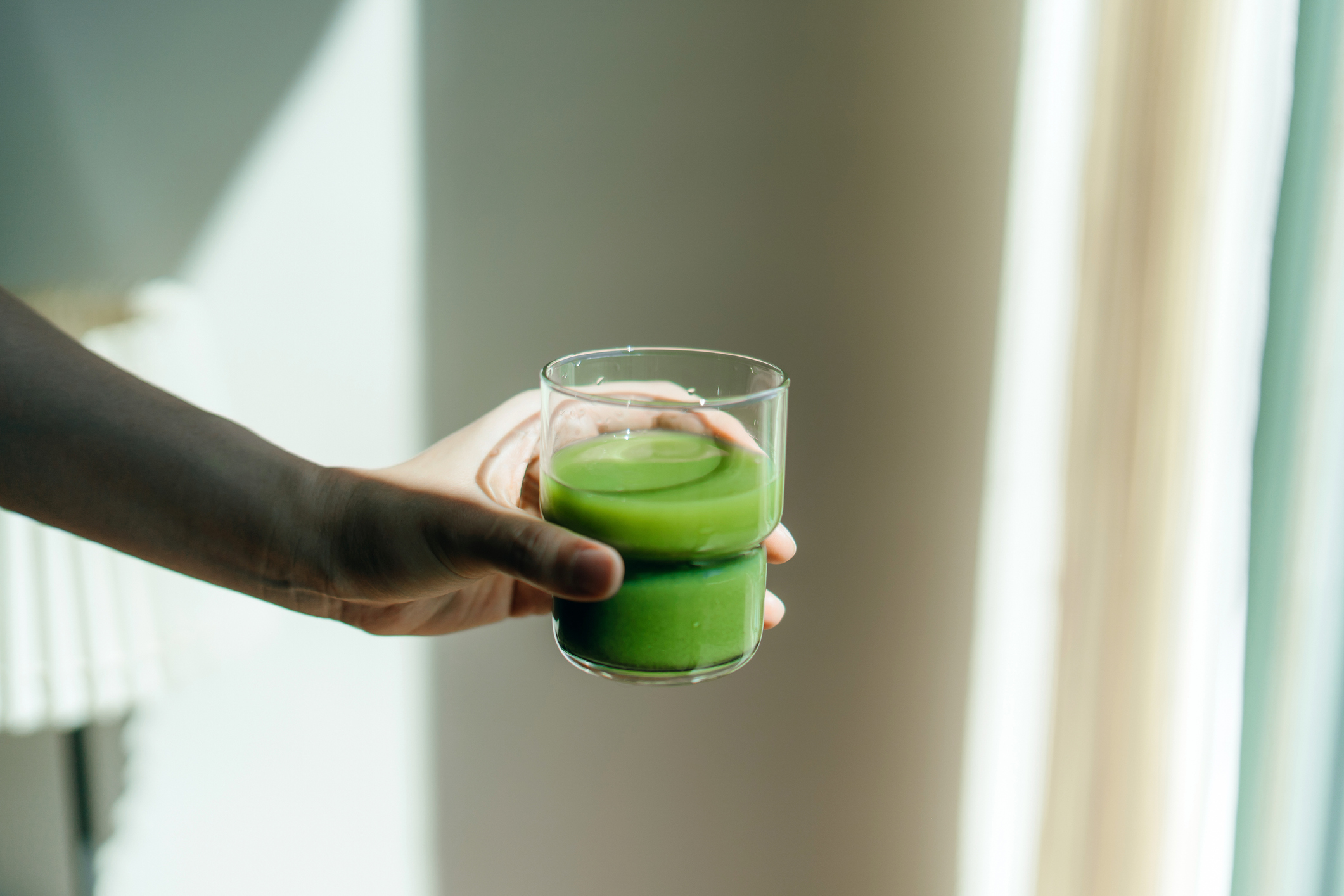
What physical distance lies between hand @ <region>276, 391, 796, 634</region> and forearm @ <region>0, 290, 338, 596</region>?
39 millimetres

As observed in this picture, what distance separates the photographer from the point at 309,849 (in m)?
1.52

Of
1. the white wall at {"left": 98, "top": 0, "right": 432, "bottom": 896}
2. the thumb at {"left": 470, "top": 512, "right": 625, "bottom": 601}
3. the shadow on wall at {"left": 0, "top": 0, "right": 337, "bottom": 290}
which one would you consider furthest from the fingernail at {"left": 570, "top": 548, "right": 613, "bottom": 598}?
the shadow on wall at {"left": 0, "top": 0, "right": 337, "bottom": 290}

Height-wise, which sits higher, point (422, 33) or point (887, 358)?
point (422, 33)

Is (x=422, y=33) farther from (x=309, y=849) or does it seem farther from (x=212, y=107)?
(x=309, y=849)

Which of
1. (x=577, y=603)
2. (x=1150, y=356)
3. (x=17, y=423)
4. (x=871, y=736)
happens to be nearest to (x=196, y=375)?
(x=17, y=423)

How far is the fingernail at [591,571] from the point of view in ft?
2.16

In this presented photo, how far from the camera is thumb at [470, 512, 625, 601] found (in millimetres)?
661

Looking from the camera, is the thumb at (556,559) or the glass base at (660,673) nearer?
the thumb at (556,559)

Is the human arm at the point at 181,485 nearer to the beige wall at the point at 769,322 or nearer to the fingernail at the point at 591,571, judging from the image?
the fingernail at the point at 591,571

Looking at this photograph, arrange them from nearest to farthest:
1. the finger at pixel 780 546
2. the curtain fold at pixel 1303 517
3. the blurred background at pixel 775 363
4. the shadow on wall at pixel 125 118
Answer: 1. the curtain fold at pixel 1303 517
2. the blurred background at pixel 775 363
3. the finger at pixel 780 546
4. the shadow on wall at pixel 125 118

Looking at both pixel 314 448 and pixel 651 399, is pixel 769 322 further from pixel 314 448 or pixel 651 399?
pixel 314 448

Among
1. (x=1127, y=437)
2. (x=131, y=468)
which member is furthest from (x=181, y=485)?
(x=1127, y=437)

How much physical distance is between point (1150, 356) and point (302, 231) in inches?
42.9

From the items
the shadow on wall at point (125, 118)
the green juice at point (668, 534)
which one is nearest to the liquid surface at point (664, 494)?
the green juice at point (668, 534)
